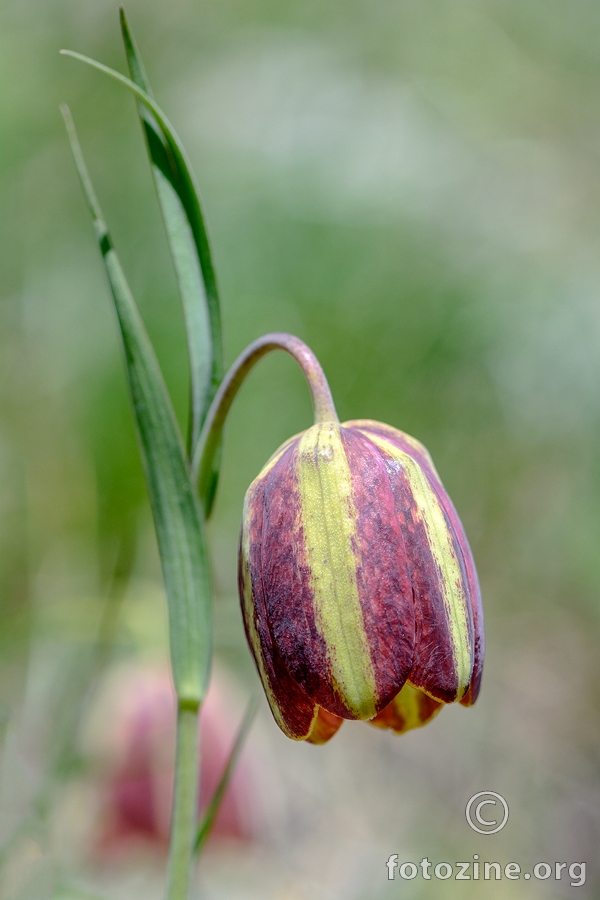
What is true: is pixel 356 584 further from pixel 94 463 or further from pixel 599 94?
pixel 599 94

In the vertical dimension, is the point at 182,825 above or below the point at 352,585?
below

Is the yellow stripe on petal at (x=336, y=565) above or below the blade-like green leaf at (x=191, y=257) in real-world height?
below

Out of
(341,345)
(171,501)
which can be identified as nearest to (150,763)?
(171,501)

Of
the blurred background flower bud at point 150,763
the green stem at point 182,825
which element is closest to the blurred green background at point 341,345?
the blurred background flower bud at point 150,763

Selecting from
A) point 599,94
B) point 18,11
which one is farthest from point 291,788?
point 599,94

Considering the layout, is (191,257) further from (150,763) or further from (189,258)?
(150,763)

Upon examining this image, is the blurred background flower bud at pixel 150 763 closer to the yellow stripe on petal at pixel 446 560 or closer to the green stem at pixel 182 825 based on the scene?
the green stem at pixel 182 825

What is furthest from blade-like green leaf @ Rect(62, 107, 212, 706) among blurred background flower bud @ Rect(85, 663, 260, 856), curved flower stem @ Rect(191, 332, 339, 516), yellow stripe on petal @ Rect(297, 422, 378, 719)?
blurred background flower bud @ Rect(85, 663, 260, 856)
